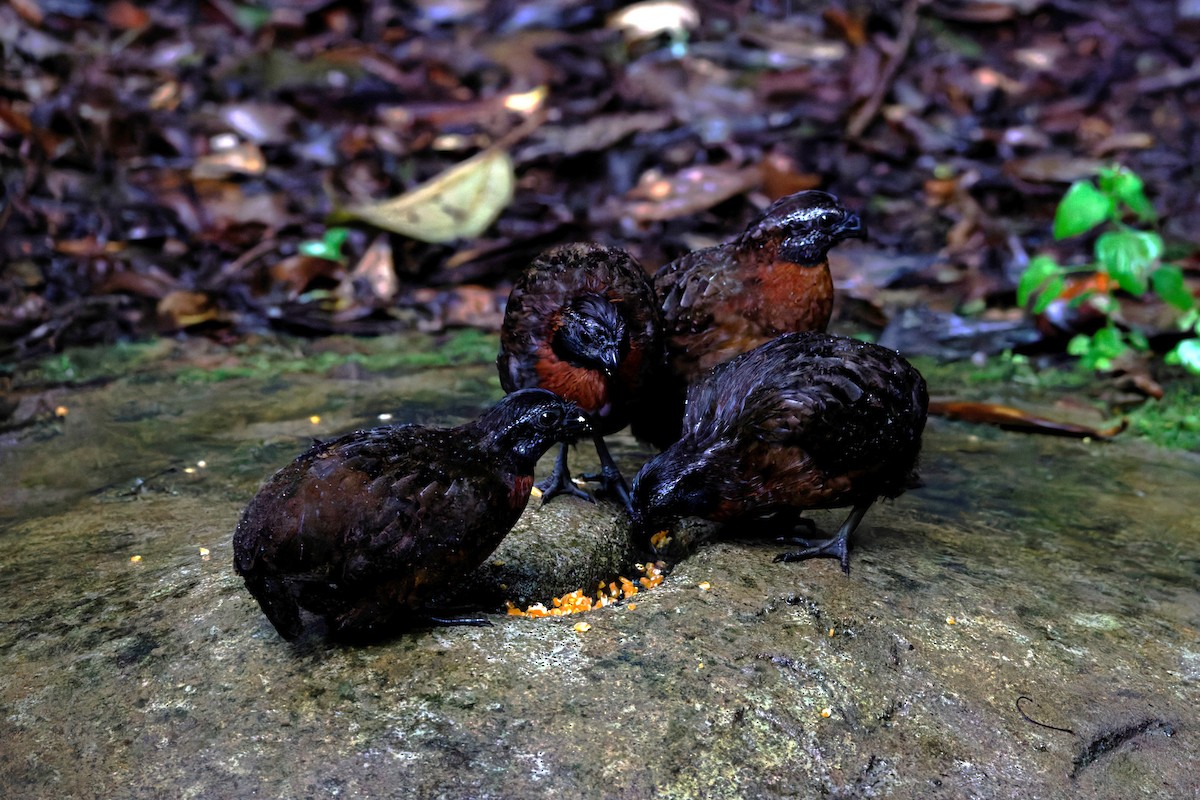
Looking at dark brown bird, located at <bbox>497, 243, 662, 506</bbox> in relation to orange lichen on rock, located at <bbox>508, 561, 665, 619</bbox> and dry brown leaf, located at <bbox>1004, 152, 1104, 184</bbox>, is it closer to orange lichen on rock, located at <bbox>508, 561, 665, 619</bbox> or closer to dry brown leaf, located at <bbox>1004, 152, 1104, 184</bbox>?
orange lichen on rock, located at <bbox>508, 561, 665, 619</bbox>

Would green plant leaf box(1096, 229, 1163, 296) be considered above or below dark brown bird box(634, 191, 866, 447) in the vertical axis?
below

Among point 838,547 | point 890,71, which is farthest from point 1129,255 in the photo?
point 890,71

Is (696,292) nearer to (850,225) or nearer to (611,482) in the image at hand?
(850,225)

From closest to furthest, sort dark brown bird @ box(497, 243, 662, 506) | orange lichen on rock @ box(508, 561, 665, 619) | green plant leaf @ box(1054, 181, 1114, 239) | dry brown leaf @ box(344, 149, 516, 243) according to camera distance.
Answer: orange lichen on rock @ box(508, 561, 665, 619), dark brown bird @ box(497, 243, 662, 506), green plant leaf @ box(1054, 181, 1114, 239), dry brown leaf @ box(344, 149, 516, 243)

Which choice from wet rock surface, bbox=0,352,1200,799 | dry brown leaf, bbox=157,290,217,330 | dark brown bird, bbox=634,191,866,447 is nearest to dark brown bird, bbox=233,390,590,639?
wet rock surface, bbox=0,352,1200,799

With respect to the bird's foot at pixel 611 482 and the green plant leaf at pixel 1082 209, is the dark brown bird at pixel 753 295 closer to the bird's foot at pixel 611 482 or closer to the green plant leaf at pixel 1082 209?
the bird's foot at pixel 611 482

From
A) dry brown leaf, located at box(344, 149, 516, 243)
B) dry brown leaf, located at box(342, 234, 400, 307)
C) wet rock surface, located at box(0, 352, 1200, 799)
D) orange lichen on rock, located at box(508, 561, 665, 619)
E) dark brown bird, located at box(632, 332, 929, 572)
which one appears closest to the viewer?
wet rock surface, located at box(0, 352, 1200, 799)
